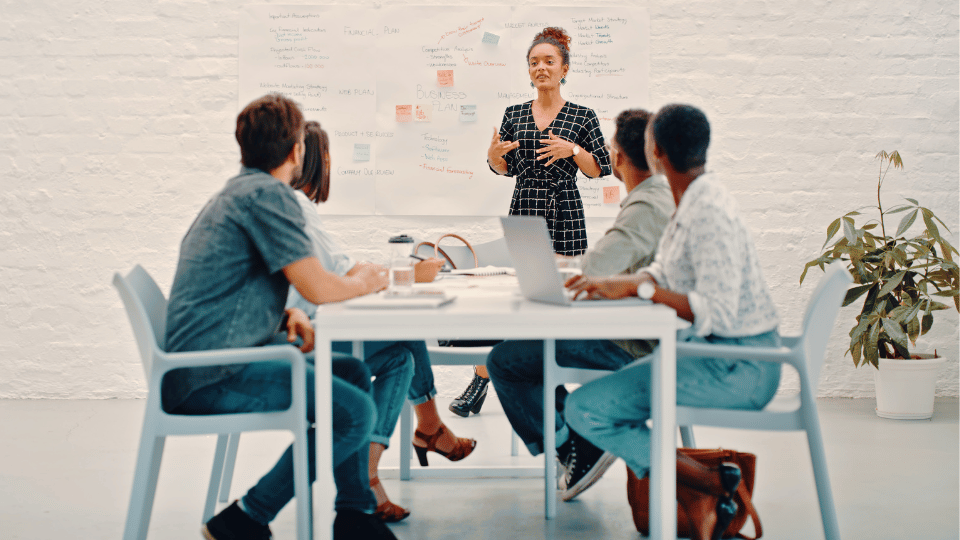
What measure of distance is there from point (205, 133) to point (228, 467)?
216cm

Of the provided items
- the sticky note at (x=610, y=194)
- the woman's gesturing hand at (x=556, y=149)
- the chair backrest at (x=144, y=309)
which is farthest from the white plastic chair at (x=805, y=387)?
the sticky note at (x=610, y=194)

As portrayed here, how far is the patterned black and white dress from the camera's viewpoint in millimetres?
3301

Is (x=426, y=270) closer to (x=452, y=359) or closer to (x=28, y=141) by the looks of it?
(x=452, y=359)

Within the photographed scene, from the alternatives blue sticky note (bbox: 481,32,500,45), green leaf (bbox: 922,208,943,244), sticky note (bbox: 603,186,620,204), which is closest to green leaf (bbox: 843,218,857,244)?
green leaf (bbox: 922,208,943,244)

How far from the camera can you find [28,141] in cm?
396

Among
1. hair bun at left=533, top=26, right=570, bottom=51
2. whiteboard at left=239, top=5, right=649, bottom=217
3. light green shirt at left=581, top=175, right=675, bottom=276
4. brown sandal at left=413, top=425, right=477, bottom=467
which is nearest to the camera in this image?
light green shirt at left=581, top=175, right=675, bottom=276

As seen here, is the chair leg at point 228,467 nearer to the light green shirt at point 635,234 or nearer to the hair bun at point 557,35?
the light green shirt at point 635,234

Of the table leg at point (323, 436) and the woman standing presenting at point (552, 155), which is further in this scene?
the woman standing presenting at point (552, 155)

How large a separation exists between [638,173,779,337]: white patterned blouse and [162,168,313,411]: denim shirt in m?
0.79

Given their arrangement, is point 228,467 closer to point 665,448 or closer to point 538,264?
point 538,264

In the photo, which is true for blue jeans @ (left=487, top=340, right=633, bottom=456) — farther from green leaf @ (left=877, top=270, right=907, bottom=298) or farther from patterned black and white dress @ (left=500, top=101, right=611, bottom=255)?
green leaf @ (left=877, top=270, right=907, bottom=298)

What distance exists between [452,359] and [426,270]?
0.46 metres

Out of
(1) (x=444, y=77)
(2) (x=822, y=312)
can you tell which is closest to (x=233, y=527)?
(2) (x=822, y=312)

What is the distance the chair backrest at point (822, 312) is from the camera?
1.64 meters
